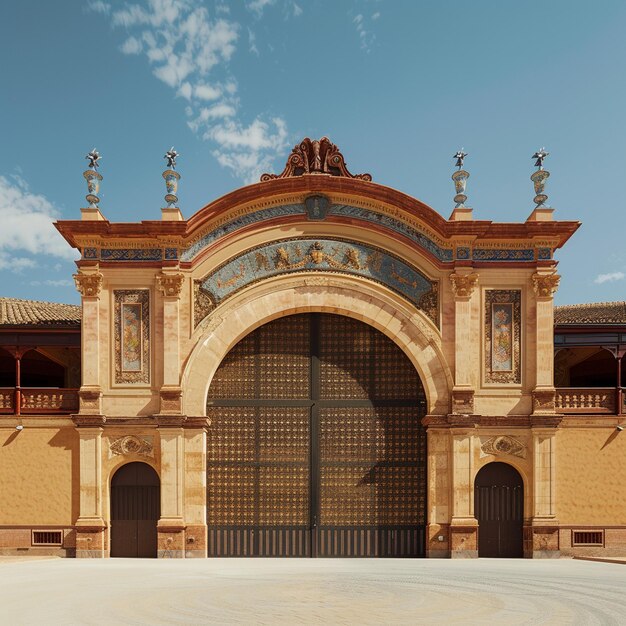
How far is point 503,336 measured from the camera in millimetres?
20516

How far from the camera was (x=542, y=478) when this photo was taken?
19.8 meters

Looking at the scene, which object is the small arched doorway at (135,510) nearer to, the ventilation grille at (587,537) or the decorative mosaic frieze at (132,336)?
the decorative mosaic frieze at (132,336)

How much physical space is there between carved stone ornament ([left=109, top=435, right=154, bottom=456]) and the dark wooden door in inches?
407

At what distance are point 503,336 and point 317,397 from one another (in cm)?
628

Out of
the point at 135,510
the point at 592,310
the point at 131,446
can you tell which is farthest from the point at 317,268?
the point at 592,310

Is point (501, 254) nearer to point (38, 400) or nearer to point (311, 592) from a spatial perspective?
point (311, 592)

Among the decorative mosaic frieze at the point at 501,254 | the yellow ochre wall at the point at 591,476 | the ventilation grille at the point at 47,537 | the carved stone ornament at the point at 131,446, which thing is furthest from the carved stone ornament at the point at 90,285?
the yellow ochre wall at the point at 591,476

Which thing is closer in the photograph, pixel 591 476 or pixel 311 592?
pixel 311 592

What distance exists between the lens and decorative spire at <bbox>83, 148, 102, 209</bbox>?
20734 mm

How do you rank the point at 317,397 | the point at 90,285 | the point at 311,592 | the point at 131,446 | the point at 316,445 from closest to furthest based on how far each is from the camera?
the point at 311,592 → the point at 131,446 → the point at 90,285 → the point at 316,445 → the point at 317,397

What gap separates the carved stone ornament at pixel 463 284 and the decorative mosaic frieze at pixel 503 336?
2.24ft

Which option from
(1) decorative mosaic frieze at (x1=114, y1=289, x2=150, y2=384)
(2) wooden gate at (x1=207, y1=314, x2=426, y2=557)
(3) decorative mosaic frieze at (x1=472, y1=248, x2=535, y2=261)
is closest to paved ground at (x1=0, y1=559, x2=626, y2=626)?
(2) wooden gate at (x1=207, y1=314, x2=426, y2=557)

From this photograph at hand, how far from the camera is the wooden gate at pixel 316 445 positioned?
20109 mm

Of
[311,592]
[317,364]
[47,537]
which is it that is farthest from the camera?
[317,364]
